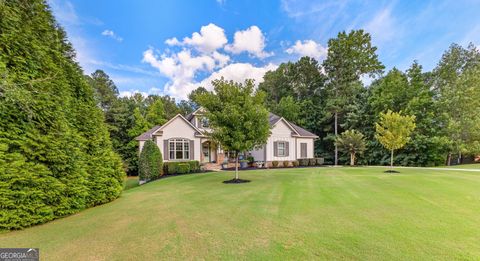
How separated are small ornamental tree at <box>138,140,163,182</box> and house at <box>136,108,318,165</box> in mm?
2125

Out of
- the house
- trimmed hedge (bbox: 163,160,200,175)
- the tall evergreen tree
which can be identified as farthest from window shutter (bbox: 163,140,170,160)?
the tall evergreen tree

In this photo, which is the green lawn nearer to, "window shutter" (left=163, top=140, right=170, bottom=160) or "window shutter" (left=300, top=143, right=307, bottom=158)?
"window shutter" (left=163, top=140, right=170, bottom=160)

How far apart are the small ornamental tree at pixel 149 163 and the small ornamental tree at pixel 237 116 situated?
6.41m

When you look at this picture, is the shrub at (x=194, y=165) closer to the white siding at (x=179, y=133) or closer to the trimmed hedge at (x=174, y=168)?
the trimmed hedge at (x=174, y=168)

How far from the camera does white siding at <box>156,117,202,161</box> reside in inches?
719

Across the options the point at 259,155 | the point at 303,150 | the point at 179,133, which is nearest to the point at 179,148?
the point at 179,133

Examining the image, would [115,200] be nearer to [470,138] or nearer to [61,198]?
[61,198]

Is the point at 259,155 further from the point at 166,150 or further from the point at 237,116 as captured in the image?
the point at 237,116

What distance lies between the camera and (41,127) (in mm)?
5605

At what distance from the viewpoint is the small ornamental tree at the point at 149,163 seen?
50.2 feet

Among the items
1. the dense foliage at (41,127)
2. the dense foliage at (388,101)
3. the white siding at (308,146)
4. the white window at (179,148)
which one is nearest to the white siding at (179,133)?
the white window at (179,148)

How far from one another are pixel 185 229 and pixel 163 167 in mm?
13563

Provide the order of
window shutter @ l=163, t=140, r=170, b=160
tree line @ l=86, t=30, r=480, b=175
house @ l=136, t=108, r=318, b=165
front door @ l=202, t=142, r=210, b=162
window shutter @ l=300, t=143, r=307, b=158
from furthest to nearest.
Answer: window shutter @ l=300, t=143, r=307, b=158, front door @ l=202, t=142, r=210, b=162, tree line @ l=86, t=30, r=480, b=175, house @ l=136, t=108, r=318, b=165, window shutter @ l=163, t=140, r=170, b=160

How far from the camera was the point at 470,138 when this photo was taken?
72.6ft
